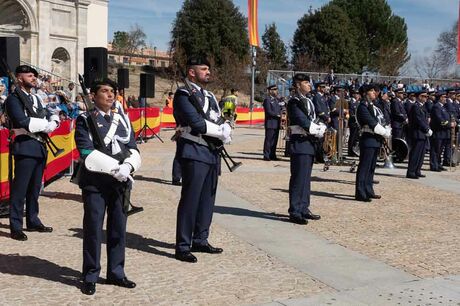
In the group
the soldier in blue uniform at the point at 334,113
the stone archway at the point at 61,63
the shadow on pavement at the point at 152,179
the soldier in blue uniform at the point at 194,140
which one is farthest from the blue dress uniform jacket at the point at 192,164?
the stone archway at the point at 61,63

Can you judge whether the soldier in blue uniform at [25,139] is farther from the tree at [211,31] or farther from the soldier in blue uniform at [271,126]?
the tree at [211,31]

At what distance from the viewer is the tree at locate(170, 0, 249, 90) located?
188ft

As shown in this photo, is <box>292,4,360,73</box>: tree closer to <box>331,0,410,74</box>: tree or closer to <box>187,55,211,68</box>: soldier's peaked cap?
<box>331,0,410,74</box>: tree

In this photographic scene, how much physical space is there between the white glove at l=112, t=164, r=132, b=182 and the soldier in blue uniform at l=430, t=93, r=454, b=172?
11.5 meters

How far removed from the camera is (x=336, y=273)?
6.32 meters

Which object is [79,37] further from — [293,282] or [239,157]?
[293,282]

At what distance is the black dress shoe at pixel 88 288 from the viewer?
5426mm

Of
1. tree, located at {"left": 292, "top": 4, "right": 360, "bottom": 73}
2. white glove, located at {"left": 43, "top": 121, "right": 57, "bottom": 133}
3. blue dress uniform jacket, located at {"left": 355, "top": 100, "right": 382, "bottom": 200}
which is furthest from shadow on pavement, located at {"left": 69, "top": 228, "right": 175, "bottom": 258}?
tree, located at {"left": 292, "top": 4, "right": 360, "bottom": 73}

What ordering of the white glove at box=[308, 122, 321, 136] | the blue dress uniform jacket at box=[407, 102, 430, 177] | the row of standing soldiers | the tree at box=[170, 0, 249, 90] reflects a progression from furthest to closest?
the tree at box=[170, 0, 249, 90] < the row of standing soldiers < the blue dress uniform jacket at box=[407, 102, 430, 177] < the white glove at box=[308, 122, 321, 136]

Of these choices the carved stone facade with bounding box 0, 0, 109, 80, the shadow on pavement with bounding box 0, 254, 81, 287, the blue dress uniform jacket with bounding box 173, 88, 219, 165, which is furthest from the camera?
the carved stone facade with bounding box 0, 0, 109, 80

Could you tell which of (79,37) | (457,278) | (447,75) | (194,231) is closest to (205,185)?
(194,231)

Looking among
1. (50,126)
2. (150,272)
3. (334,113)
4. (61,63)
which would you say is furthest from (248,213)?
(61,63)

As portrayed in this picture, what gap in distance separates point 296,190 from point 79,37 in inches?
1187

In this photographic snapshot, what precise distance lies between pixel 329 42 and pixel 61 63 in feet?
98.9
